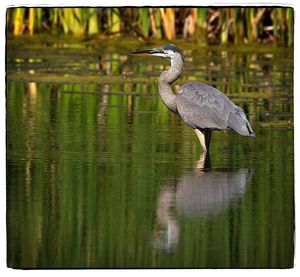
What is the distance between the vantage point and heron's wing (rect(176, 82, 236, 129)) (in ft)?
31.6

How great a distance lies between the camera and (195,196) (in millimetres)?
8047

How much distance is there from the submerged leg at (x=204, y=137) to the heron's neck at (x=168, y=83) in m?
0.42

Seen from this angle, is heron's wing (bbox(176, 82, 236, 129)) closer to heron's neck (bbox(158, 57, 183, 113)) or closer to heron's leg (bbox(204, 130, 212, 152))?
heron's leg (bbox(204, 130, 212, 152))

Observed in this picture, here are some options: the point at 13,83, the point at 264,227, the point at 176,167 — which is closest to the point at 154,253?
the point at 264,227

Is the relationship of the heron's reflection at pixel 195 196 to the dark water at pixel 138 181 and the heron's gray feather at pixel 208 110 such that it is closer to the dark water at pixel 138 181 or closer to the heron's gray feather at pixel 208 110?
the dark water at pixel 138 181

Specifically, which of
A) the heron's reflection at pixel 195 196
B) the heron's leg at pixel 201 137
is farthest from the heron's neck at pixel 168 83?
the heron's reflection at pixel 195 196

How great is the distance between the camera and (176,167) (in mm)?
8977

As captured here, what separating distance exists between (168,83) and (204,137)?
791 mm

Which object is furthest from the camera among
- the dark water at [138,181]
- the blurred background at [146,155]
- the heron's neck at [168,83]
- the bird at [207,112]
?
the heron's neck at [168,83]

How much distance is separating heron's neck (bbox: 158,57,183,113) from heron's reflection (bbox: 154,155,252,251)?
122 cm

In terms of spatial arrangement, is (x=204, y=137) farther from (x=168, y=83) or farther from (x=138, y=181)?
(x=138, y=181)

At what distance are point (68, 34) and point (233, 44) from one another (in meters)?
2.79

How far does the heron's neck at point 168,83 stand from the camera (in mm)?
10273

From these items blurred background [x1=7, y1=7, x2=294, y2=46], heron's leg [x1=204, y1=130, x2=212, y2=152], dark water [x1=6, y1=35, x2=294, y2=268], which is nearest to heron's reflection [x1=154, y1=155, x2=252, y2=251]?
dark water [x1=6, y1=35, x2=294, y2=268]
